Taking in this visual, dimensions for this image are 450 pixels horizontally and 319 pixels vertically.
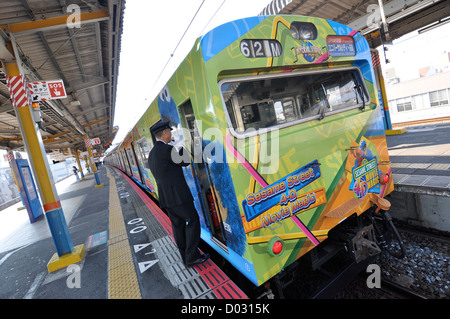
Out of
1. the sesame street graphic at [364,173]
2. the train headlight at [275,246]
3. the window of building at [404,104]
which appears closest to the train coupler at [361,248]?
the sesame street graphic at [364,173]

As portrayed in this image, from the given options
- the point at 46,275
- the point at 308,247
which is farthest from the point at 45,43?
the point at 308,247

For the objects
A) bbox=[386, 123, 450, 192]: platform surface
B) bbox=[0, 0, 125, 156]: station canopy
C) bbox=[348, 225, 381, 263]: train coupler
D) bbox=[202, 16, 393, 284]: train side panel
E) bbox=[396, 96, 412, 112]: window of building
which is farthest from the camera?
bbox=[396, 96, 412, 112]: window of building

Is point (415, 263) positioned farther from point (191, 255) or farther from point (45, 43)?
point (45, 43)

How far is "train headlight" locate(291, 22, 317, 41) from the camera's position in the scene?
7.39 feet

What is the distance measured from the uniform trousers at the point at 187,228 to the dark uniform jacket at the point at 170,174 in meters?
0.10

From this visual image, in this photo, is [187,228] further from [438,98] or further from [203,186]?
[438,98]

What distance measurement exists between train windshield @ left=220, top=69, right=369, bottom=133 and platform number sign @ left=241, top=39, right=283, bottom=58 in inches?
7.6

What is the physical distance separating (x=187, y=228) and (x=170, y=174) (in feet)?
2.33

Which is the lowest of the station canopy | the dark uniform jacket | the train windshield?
the dark uniform jacket

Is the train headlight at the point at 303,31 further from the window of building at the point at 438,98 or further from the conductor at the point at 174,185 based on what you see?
the window of building at the point at 438,98

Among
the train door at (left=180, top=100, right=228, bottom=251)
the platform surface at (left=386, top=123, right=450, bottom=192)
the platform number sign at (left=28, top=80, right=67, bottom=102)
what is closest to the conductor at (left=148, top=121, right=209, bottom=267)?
the train door at (left=180, top=100, right=228, bottom=251)

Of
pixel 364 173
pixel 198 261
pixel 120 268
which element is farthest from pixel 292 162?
pixel 120 268

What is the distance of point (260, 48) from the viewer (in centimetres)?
A: 204

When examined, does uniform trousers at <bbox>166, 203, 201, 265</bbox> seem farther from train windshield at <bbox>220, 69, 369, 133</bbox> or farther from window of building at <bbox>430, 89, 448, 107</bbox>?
window of building at <bbox>430, 89, 448, 107</bbox>
